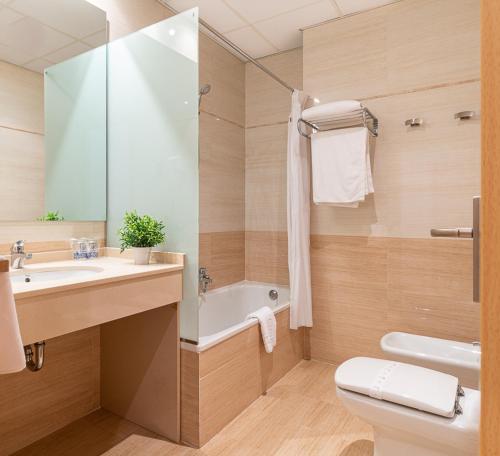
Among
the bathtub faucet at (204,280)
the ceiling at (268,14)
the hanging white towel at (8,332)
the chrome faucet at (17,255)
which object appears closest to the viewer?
the hanging white towel at (8,332)

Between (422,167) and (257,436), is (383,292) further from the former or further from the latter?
(257,436)

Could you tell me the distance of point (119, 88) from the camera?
6.42ft

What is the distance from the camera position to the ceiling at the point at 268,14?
7.48 ft

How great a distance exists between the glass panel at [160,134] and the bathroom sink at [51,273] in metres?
0.34

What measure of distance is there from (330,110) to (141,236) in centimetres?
140

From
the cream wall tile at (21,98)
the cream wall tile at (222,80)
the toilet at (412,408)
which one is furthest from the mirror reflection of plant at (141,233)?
the cream wall tile at (222,80)

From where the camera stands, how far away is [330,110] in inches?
86.8

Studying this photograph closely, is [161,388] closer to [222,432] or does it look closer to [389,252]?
[222,432]

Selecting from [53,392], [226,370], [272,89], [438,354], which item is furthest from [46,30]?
[438,354]

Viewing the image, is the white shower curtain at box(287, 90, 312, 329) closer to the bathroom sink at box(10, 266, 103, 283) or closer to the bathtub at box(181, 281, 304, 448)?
the bathtub at box(181, 281, 304, 448)

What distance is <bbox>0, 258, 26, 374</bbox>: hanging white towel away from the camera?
0.76 meters

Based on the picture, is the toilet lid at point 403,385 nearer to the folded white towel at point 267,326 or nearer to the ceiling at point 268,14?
the folded white towel at point 267,326

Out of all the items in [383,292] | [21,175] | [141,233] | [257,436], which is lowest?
[257,436]

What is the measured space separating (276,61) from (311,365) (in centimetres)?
246
